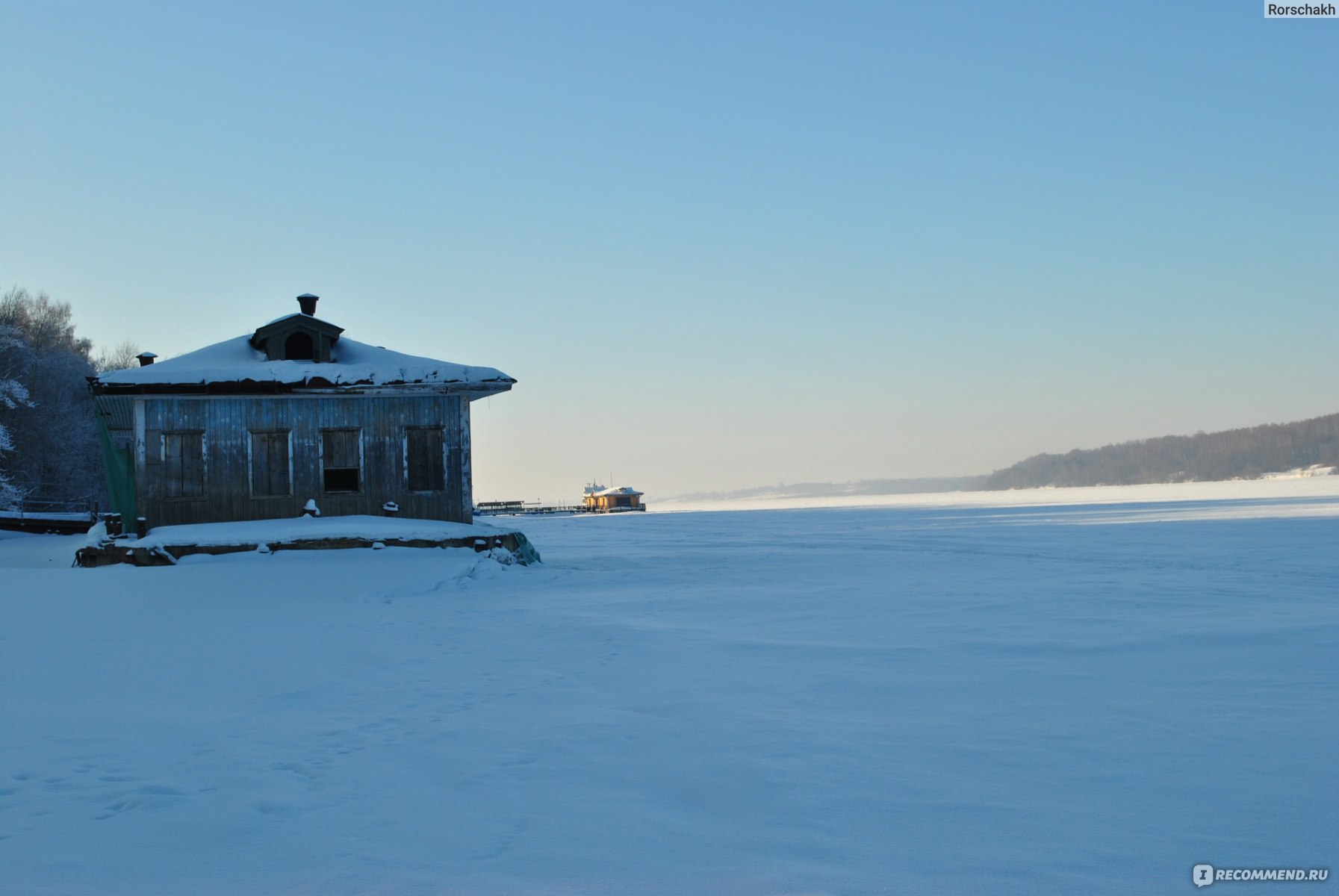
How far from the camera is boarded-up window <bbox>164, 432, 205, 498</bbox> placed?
18797 mm

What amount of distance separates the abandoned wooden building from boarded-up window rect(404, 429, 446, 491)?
0.07 ft

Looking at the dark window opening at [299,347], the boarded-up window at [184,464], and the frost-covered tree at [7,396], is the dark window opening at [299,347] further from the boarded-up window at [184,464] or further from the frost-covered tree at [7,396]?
the frost-covered tree at [7,396]

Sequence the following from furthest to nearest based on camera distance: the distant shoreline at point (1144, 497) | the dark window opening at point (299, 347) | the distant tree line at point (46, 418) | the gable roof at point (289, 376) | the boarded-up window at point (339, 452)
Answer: the distant shoreline at point (1144, 497) → the distant tree line at point (46, 418) → the dark window opening at point (299, 347) → the boarded-up window at point (339, 452) → the gable roof at point (289, 376)

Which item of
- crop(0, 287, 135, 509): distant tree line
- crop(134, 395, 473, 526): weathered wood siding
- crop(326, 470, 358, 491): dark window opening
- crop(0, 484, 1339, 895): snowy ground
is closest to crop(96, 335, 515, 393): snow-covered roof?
crop(134, 395, 473, 526): weathered wood siding

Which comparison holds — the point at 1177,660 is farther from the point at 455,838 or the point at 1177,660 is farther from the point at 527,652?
the point at 455,838

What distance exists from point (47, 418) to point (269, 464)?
108 ft

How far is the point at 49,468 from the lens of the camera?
150 ft

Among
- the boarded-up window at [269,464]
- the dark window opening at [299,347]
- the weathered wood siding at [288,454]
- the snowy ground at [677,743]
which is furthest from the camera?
the dark window opening at [299,347]

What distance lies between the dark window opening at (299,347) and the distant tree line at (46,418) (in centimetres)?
2665

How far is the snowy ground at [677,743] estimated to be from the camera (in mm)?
3766

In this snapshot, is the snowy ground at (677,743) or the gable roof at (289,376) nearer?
the snowy ground at (677,743)

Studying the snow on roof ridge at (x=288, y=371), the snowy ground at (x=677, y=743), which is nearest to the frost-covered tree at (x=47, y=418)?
the snow on roof ridge at (x=288, y=371)

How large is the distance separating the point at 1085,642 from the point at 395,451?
577 inches

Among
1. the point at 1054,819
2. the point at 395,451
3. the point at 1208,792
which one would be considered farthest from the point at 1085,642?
the point at 395,451
